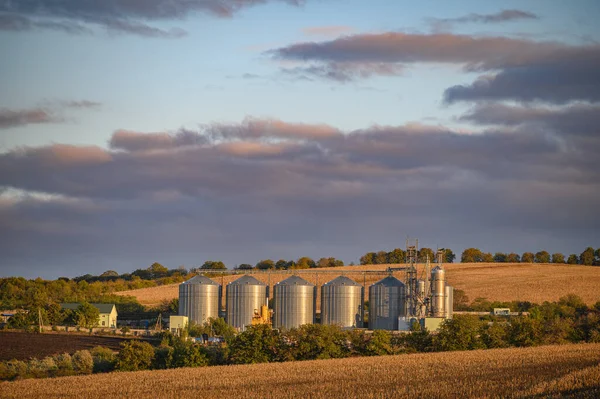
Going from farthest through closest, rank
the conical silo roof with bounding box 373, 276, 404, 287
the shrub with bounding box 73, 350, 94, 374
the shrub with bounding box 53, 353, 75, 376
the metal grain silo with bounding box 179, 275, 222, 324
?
the metal grain silo with bounding box 179, 275, 222, 324, the conical silo roof with bounding box 373, 276, 404, 287, the shrub with bounding box 73, 350, 94, 374, the shrub with bounding box 53, 353, 75, 376

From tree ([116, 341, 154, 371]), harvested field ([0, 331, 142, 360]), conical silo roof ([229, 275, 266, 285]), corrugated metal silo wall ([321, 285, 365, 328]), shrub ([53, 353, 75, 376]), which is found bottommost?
harvested field ([0, 331, 142, 360])

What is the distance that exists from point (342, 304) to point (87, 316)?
117 feet

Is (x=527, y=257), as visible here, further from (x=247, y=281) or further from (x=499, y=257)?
(x=247, y=281)

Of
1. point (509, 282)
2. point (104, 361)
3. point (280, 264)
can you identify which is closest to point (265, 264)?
point (280, 264)

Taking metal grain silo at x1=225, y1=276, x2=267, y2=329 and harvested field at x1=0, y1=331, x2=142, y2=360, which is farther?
metal grain silo at x1=225, y1=276, x2=267, y2=329

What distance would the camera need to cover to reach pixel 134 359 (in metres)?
65.3

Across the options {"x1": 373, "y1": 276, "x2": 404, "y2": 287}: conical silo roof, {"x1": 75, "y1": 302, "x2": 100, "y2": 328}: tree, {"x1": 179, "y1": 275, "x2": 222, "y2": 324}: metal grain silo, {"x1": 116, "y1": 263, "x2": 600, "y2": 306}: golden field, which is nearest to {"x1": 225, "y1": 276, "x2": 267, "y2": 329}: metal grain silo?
{"x1": 179, "y1": 275, "x2": 222, "y2": 324}: metal grain silo

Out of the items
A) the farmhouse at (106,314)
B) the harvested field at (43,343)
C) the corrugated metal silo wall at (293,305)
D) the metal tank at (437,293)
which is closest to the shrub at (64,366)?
the harvested field at (43,343)

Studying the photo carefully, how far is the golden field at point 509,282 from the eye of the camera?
13425 centimetres

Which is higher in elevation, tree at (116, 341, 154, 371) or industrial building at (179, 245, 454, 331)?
industrial building at (179, 245, 454, 331)

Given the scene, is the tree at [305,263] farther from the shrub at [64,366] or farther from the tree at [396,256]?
the shrub at [64,366]

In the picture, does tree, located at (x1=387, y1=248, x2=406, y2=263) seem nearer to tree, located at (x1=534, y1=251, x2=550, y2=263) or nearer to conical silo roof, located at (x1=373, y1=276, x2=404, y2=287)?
tree, located at (x1=534, y1=251, x2=550, y2=263)

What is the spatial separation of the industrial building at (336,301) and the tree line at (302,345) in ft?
35.9

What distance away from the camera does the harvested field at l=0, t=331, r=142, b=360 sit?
7919cm
